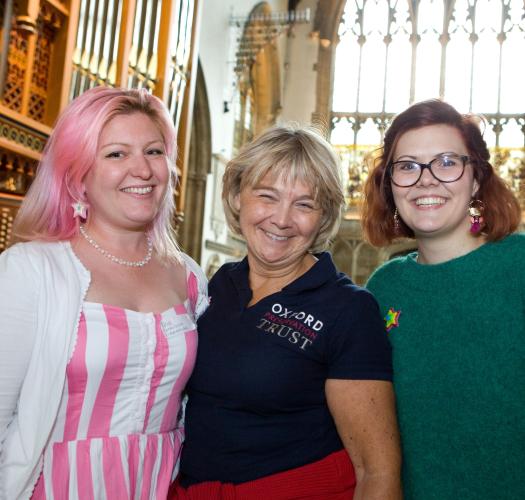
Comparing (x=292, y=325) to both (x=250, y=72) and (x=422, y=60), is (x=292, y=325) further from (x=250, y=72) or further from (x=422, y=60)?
(x=422, y=60)

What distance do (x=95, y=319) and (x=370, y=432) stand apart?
2.21 ft

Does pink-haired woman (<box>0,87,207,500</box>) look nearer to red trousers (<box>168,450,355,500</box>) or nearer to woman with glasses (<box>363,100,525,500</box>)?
red trousers (<box>168,450,355,500</box>)

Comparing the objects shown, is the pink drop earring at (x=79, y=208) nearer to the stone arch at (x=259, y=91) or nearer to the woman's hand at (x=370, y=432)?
the woman's hand at (x=370, y=432)

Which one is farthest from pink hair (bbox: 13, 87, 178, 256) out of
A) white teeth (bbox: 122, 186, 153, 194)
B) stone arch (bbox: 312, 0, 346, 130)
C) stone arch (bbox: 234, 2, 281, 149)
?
stone arch (bbox: 312, 0, 346, 130)

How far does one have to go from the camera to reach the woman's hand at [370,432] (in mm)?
1498

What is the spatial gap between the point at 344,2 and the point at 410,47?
1.60 meters

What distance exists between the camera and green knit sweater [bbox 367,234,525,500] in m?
1.57

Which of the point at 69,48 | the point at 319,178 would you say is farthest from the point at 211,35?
the point at 319,178

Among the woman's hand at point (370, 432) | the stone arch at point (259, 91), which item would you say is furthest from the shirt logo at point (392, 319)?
the stone arch at point (259, 91)

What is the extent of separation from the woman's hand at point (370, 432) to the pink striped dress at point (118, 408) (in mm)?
415

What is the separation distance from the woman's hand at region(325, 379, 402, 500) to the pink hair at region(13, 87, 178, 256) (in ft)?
2.64

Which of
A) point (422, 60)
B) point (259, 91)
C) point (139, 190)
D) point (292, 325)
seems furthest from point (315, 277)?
point (422, 60)

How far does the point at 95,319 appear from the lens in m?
1.58

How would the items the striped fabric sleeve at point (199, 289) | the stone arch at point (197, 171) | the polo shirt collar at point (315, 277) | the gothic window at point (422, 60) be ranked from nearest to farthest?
the polo shirt collar at point (315, 277) < the striped fabric sleeve at point (199, 289) < the stone arch at point (197, 171) < the gothic window at point (422, 60)
